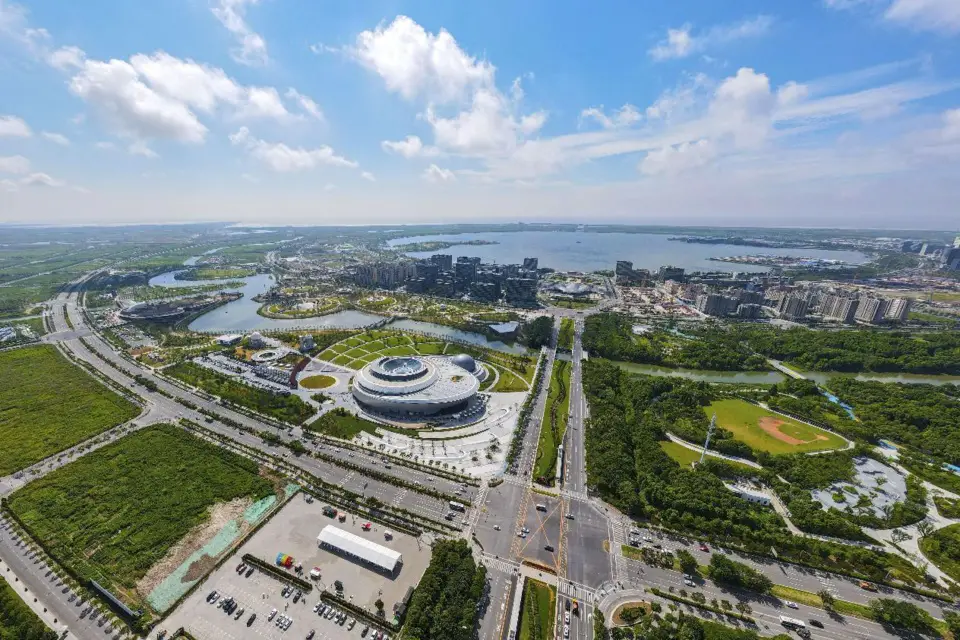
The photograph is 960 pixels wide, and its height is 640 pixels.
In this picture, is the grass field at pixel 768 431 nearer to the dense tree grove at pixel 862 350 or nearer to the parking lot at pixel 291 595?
the dense tree grove at pixel 862 350

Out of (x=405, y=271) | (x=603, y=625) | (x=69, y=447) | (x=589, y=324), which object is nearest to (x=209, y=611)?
(x=603, y=625)

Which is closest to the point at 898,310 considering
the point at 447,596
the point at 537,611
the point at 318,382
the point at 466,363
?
the point at 466,363

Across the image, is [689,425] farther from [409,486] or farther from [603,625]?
[409,486]

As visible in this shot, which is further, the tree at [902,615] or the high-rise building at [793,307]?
the high-rise building at [793,307]

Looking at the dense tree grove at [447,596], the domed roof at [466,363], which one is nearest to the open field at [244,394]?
the domed roof at [466,363]

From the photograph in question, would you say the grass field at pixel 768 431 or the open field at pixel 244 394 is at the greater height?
the open field at pixel 244 394

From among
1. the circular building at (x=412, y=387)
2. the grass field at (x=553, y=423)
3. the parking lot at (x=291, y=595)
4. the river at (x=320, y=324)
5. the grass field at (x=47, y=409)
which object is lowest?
the river at (x=320, y=324)
